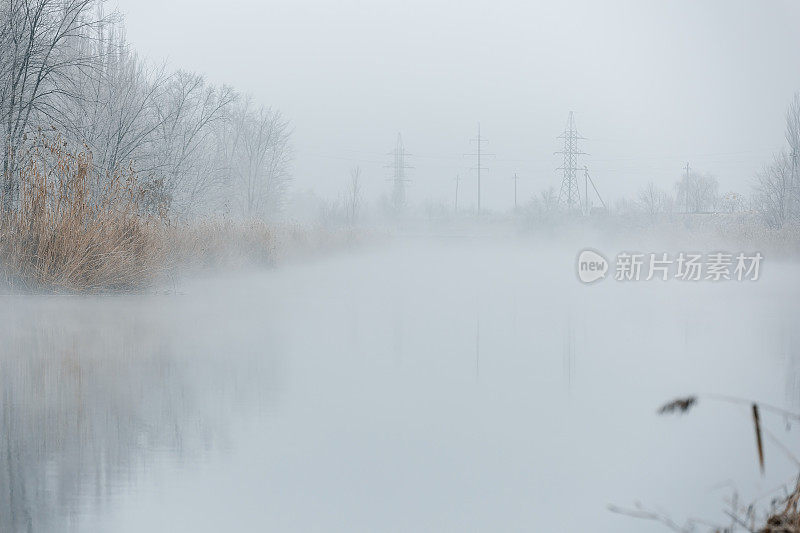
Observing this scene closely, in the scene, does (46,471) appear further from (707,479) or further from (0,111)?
(0,111)

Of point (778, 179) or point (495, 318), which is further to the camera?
point (778, 179)

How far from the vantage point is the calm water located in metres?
2.93

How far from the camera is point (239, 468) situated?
130 inches

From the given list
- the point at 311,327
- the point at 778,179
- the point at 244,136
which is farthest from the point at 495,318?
the point at 244,136

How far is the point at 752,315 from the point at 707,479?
6.69 m
